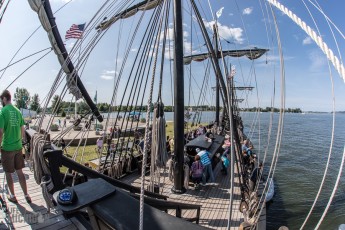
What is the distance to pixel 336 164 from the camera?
22203 millimetres

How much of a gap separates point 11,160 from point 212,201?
4.91 m

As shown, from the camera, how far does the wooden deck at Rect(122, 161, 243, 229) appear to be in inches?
210

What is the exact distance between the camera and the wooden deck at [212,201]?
532 centimetres

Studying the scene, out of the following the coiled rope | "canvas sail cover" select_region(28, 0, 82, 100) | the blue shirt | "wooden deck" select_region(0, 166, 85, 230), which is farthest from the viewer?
the blue shirt

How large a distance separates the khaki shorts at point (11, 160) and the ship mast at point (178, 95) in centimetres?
375

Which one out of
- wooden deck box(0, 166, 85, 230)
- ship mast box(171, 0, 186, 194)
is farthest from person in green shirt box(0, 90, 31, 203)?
ship mast box(171, 0, 186, 194)

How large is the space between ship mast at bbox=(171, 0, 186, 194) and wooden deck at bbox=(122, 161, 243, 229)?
41cm

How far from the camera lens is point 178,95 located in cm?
649

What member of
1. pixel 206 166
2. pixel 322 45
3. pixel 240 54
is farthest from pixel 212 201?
pixel 240 54

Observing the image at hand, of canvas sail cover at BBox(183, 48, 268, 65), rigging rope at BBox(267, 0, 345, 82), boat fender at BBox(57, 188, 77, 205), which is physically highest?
canvas sail cover at BBox(183, 48, 268, 65)

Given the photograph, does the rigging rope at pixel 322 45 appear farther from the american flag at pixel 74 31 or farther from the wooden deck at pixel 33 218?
the american flag at pixel 74 31

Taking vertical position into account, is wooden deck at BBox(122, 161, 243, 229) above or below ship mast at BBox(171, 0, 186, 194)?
below

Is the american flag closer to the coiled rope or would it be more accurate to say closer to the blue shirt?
the blue shirt

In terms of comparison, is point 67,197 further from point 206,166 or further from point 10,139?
point 206,166
